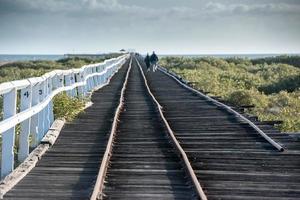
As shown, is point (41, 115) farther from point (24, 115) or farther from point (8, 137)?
point (8, 137)

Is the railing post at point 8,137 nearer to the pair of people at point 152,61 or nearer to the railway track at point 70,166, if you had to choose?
the railway track at point 70,166

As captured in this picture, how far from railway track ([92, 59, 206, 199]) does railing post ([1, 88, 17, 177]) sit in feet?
4.48

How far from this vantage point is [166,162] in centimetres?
936

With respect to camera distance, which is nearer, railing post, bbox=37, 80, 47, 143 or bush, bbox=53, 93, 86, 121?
railing post, bbox=37, 80, 47, 143

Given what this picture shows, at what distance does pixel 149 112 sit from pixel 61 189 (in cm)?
920

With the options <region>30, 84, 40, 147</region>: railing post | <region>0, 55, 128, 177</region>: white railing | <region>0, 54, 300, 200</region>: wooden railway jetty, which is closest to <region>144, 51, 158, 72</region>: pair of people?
<region>0, 54, 300, 200</region>: wooden railway jetty

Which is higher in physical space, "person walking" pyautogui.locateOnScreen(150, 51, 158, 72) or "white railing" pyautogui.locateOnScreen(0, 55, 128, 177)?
"white railing" pyautogui.locateOnScreen(0, 55, 128, 177)

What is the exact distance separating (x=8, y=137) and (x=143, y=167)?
2073 millimetres

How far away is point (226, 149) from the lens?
416 inches

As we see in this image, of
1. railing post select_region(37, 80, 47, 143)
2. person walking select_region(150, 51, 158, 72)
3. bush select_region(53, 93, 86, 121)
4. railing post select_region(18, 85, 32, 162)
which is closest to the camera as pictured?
railing post select_region(18, 85, 32, 162)

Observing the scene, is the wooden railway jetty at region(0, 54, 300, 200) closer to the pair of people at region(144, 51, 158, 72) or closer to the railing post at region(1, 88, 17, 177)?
the railing post at region(1, 88, 17, 177)

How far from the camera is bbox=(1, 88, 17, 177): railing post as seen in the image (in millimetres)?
8273

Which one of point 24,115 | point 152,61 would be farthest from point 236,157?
point 152,61

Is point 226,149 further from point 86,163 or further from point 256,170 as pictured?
point 86,163
